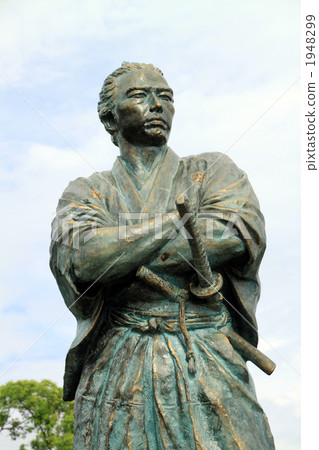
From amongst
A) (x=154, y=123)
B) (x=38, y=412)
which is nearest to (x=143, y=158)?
(x=154, y=123)

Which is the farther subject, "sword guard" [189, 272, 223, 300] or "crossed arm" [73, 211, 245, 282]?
"sword guard" [189, 272, 223, 300]

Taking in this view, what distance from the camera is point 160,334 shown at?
16.4 ft

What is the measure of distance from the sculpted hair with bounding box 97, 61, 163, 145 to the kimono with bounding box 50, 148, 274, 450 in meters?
0.46

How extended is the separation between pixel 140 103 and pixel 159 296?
1481 mm

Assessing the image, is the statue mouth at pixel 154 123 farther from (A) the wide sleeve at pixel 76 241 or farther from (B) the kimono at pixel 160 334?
(A) the wide sleeve at pixel 76 241

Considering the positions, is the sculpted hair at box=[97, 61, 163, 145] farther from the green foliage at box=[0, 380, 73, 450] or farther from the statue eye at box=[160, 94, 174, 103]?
the green foliage at box=[0, 380, 73, 450]

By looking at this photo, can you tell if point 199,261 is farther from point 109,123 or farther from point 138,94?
point 109,123

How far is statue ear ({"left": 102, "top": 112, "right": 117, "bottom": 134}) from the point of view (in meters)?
5.78

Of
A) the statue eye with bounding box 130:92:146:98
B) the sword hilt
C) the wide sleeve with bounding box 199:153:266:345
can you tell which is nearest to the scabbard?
the wide sleeve with bounding box 199:153:266:345

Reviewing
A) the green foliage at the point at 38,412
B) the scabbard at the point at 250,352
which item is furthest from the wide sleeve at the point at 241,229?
the green foliage at the point at 38,412

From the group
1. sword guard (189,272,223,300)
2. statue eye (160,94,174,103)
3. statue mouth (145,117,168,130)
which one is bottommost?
sword guard (189,272,223,300)

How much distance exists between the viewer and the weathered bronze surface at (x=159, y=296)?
474cm

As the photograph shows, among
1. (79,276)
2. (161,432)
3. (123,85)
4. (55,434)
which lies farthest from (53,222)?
(55,434)

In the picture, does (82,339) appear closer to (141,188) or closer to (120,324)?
(120,324)
